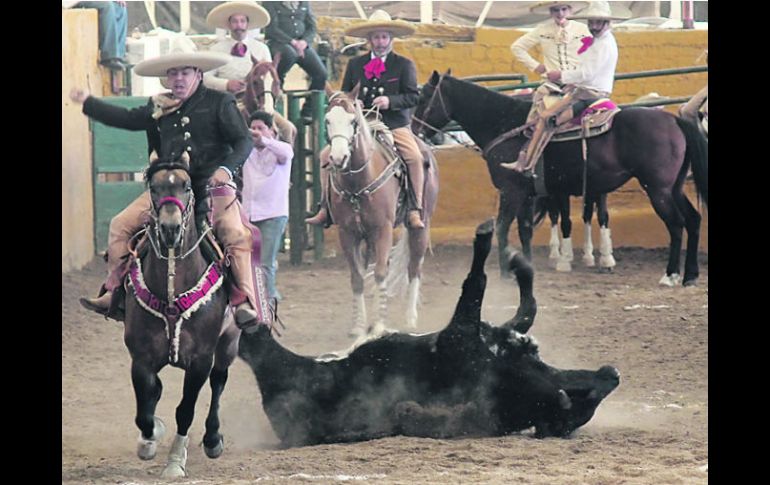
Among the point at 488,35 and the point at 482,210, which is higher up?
the point at 488,35

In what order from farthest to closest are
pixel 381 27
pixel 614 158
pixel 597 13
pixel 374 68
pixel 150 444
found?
pixel 614 158 → pixel 597 13 → pixel 381 27 → pixel 374 68 → pixel 150 444

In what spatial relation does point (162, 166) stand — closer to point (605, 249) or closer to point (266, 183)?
point (266, 183)

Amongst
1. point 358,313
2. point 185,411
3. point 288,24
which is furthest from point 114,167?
point 185,411

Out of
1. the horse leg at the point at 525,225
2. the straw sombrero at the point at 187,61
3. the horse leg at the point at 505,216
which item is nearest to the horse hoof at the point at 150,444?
the straw sombrero at the point at 187,61

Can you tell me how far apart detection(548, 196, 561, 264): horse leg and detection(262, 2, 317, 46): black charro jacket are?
223 centimetres

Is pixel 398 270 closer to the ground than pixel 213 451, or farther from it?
farther from it

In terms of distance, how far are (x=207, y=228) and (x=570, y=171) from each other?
502cm

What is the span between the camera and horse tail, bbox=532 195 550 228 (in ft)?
40.6

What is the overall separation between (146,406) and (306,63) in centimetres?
460

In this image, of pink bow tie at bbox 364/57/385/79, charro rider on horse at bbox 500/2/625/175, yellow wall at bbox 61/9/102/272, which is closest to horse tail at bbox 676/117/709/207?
charro rider on horse at bbox 500/2/625/175

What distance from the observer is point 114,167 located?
12453 millimetres
